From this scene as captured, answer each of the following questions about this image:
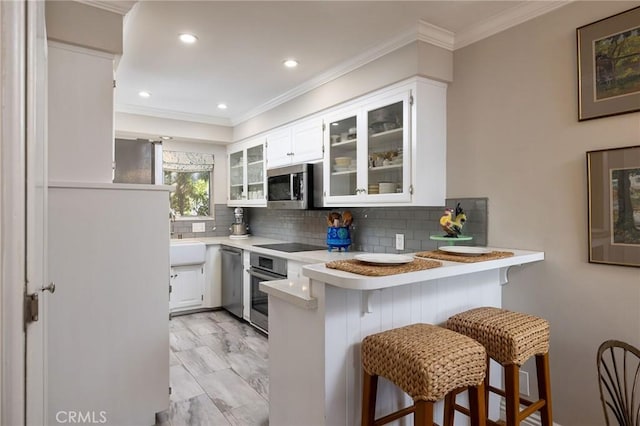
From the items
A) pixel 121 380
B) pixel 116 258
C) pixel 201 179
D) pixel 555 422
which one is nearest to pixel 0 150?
pixel 116 258

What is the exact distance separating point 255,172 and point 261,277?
55.1 inches

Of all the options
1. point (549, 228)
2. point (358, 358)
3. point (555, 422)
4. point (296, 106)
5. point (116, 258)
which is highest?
point (296, 106)

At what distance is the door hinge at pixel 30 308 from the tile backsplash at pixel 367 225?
90.8 inches

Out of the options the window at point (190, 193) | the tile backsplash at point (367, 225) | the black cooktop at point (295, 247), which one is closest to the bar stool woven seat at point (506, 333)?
the tile backsplash at point (367, 225)

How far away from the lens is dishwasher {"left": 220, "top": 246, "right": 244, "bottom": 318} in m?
4.09

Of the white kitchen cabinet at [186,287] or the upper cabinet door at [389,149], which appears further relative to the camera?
the white kitchen cabinet at [186,287]

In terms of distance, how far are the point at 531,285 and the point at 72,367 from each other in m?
2.54

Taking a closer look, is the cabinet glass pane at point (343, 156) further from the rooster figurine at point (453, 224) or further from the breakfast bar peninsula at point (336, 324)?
the breakfast bar peninsula at point (336, 324)

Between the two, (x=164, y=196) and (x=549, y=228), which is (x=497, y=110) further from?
(x=164, y=196)

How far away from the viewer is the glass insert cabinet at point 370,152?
2.54 meters

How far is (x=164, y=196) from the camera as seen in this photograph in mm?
2143

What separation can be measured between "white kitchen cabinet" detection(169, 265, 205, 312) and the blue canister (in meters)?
1.86

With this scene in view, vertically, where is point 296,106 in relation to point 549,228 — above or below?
above

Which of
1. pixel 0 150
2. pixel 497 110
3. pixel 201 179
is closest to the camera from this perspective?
pixel 0 150
